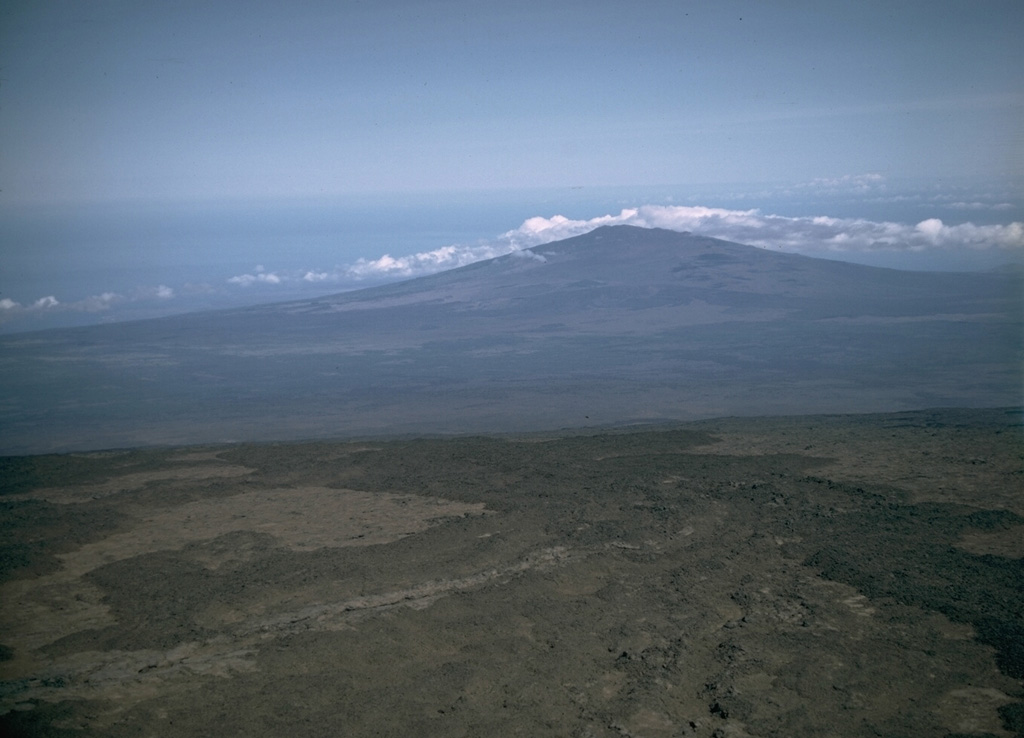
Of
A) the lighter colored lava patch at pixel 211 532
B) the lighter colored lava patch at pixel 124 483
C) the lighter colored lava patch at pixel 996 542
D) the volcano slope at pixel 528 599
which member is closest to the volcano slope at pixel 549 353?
the lighter colored lava patch at pixel 124 483

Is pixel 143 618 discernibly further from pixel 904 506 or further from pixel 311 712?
pixel 904 506

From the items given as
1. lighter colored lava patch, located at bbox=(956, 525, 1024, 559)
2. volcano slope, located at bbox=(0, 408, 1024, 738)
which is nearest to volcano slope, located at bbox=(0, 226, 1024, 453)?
volcano slope, located at bbox=(0, 408, 1024, 738)

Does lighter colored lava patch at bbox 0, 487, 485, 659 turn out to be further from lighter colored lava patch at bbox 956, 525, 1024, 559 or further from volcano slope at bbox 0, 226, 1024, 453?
volcano slope at bbox 0, 226, 1024, 453

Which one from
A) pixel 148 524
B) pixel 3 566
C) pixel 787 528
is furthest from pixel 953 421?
pixel 3 566

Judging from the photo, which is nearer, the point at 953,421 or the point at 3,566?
the point at 3,566

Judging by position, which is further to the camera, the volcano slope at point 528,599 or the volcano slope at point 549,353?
→ the volcano slope at point 549,353

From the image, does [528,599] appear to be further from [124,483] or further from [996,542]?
[124,483]

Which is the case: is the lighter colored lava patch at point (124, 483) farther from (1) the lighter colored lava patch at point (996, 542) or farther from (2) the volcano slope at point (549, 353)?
(2) the volcano slope at point (549, 353)
